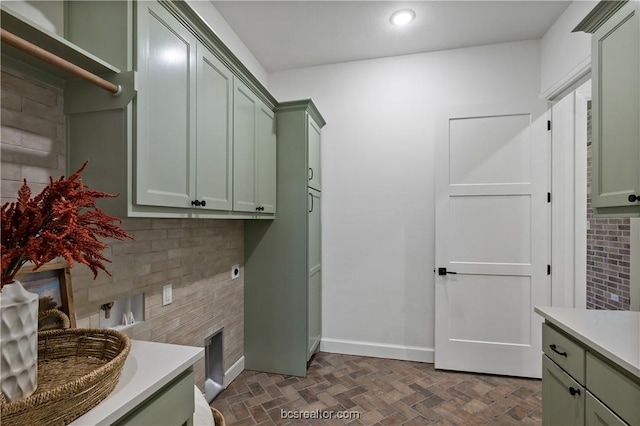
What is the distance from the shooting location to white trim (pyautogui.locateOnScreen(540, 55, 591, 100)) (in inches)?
83.4

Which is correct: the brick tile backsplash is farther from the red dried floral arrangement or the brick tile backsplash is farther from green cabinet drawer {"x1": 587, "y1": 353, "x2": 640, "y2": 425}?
green cabinet drawer {"x1": 587, "y1": 353, "x2": 640, "y2": 425}

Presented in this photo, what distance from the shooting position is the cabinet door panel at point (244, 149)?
1.99 meters

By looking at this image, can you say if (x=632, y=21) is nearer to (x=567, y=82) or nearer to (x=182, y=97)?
(x=567, y=82)

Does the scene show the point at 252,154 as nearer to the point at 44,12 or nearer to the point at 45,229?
the point at 44,12

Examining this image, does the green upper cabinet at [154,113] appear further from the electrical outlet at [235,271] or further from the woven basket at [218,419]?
the woven basket at [218,419]

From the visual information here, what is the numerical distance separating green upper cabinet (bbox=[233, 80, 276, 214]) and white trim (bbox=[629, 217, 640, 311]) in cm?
242

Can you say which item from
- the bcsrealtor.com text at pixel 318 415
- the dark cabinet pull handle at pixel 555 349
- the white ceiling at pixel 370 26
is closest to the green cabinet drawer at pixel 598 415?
the dark cabinet pull handle at pixel 555 349

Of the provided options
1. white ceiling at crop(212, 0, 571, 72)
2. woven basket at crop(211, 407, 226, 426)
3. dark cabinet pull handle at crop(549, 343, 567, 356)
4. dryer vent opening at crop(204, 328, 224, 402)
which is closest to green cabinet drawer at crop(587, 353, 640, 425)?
dark cabinet pull handle at crop(549, 343, 567, 356)

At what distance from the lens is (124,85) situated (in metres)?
1.18

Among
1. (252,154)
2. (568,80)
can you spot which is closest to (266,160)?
(252,154)

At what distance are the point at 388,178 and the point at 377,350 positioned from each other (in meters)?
1.72

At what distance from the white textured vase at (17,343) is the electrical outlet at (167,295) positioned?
3.39 ft

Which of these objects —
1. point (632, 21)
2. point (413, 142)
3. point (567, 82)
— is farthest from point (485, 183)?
point (632, 21)

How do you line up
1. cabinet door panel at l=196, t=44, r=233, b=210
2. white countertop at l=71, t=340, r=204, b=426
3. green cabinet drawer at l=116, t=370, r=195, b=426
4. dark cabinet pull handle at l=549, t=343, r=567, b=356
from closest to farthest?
1. white countertop at l=71, t=340, r=204, b=426
2. green cabinet drawer at l=116, t=370, r=195, b=426
3. dark cabinet pull handle at l=549, t=343, r=567, b=356
4. cabinet door panel at l=196, t=44, r=233, b=210
